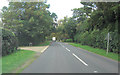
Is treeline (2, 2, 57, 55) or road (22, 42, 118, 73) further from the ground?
treeline (2, 2, 57, 55)

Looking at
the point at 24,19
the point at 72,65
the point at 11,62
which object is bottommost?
the point at 72,65

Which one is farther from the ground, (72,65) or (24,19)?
(24,19)

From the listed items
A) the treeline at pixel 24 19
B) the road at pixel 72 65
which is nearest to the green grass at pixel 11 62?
the road at pixel 72 65

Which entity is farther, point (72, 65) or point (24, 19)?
point (24, 19)

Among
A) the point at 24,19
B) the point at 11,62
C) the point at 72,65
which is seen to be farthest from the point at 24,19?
the point at 72,65

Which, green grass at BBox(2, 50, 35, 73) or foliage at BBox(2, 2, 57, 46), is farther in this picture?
foliage at BBox(2, 2, 57, 46)

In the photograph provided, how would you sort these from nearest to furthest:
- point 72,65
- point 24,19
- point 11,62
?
point 72,65 < point 11,62 < point 24,19

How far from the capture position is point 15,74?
691 centimetres

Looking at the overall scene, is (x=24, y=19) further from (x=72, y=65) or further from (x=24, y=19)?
(x=72, y=65)

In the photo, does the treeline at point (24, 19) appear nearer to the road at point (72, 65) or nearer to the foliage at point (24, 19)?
the foliage at point (24, 19)

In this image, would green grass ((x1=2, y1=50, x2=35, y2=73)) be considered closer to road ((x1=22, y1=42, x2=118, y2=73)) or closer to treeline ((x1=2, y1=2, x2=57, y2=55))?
road ((x1=22, y1=42, x2=118, y2=73))

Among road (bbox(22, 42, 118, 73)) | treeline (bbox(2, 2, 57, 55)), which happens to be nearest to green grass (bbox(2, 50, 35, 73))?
road (bbox(22, 42, 118, 73))

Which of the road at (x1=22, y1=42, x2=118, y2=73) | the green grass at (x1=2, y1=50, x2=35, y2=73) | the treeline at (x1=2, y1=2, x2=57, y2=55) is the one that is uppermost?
the treeline at (x1=2, y1=2, x2=57, y2=55)

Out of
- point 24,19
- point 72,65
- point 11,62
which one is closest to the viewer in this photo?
point 72,65
